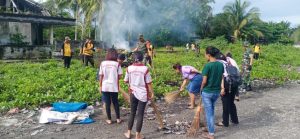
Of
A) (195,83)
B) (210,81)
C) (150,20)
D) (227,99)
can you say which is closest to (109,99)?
(195,83)

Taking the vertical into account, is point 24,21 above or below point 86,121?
above

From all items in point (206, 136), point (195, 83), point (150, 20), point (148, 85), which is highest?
point (150, 20)

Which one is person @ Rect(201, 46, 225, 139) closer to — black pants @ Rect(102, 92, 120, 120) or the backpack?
the backpack

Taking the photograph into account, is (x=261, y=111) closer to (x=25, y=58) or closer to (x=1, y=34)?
(x=25, y=58)

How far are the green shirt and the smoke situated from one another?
31.3m

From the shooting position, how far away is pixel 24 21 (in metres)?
22.8

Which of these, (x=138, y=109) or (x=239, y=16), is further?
(x=239, y=16)

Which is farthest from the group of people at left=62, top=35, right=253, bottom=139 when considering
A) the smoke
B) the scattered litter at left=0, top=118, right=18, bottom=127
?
the smoke

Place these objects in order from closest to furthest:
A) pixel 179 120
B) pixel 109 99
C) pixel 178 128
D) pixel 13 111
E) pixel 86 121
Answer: pixel 178 128, pixel 109 99, pixel 86 121, pixel 179 120, pixel 13 111

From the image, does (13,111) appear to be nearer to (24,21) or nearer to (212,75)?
(212,75)

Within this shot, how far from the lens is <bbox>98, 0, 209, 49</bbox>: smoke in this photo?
3912cm

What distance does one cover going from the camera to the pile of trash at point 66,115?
807 centimetres

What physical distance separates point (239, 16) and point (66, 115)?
151ft

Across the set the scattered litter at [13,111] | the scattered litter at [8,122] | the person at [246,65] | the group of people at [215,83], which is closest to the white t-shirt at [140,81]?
the group of people at [215,83]
